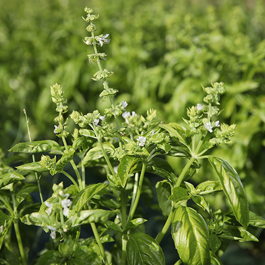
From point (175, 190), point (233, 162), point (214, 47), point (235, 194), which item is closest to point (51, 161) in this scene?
point (175, 190)

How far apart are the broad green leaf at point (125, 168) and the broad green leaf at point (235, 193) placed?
0.20 metres

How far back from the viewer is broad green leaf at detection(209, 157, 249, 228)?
1.97ft

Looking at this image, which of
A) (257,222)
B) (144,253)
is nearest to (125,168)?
(144,253)

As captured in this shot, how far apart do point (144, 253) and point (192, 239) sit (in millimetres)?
123

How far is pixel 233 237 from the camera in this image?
27.5 inches

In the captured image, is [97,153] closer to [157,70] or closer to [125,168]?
[125,168]

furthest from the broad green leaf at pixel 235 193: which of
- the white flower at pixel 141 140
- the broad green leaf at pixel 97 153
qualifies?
the broad green leaf at pixel 97 153

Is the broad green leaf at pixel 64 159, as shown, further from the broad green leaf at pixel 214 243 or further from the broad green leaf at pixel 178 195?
the broad green leaf at pixel 214 243

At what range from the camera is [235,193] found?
0.61 m

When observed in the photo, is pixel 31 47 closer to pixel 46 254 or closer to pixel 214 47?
pixel 214 47

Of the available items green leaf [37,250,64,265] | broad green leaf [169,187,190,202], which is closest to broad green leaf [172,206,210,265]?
broad green leaf [169,187,190,202]

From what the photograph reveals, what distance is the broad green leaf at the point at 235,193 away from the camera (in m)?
0.60

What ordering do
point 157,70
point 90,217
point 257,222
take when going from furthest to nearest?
point 157,70 → point 257,222 → point 90,217

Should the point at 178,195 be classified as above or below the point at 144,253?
above
